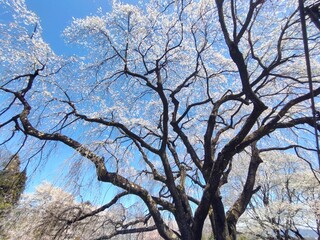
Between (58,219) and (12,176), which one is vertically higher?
(12,176)

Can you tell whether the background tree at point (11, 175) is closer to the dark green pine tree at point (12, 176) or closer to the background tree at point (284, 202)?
the dark green pine tree at point (12, 176)

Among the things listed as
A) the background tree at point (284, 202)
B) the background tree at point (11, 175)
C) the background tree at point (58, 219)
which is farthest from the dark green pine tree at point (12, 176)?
the background tree at point (284, 202)

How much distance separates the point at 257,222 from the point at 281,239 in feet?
3.15

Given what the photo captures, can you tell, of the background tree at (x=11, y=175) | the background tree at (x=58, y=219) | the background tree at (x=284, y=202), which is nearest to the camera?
the background tree at (x=11, y=175)

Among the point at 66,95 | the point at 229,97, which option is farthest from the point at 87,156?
the point at 229,97

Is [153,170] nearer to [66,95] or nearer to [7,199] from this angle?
[66,95]

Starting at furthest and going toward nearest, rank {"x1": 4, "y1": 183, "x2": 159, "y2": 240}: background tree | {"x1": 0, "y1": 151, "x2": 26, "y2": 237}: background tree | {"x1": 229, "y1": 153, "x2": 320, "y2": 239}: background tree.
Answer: {"x1": 229, "y1": 153, "x2": 320, "y2": 239}: background tree
{"x1": 4, "y1": 183, "x2": 159, "y2": 240}: background tree
{"x1": 0, "y1": 151, "x2": 26, "y2": 237}: background tree

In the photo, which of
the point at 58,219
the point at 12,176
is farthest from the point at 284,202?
the point at 12,176

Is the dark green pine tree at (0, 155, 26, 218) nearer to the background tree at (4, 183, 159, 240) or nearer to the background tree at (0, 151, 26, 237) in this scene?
the background tree at (0, 151, 26, 237)

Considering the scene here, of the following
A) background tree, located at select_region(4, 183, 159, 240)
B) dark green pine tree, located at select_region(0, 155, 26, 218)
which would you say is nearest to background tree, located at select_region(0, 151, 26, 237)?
dark green pine tree, located at select_region(0, 155, 26, 218)

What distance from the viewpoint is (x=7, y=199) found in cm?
529

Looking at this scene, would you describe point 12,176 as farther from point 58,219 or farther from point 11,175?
point 58,219

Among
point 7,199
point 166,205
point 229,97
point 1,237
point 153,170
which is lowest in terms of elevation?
point 1,237

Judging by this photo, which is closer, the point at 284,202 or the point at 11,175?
the point at 11,175
